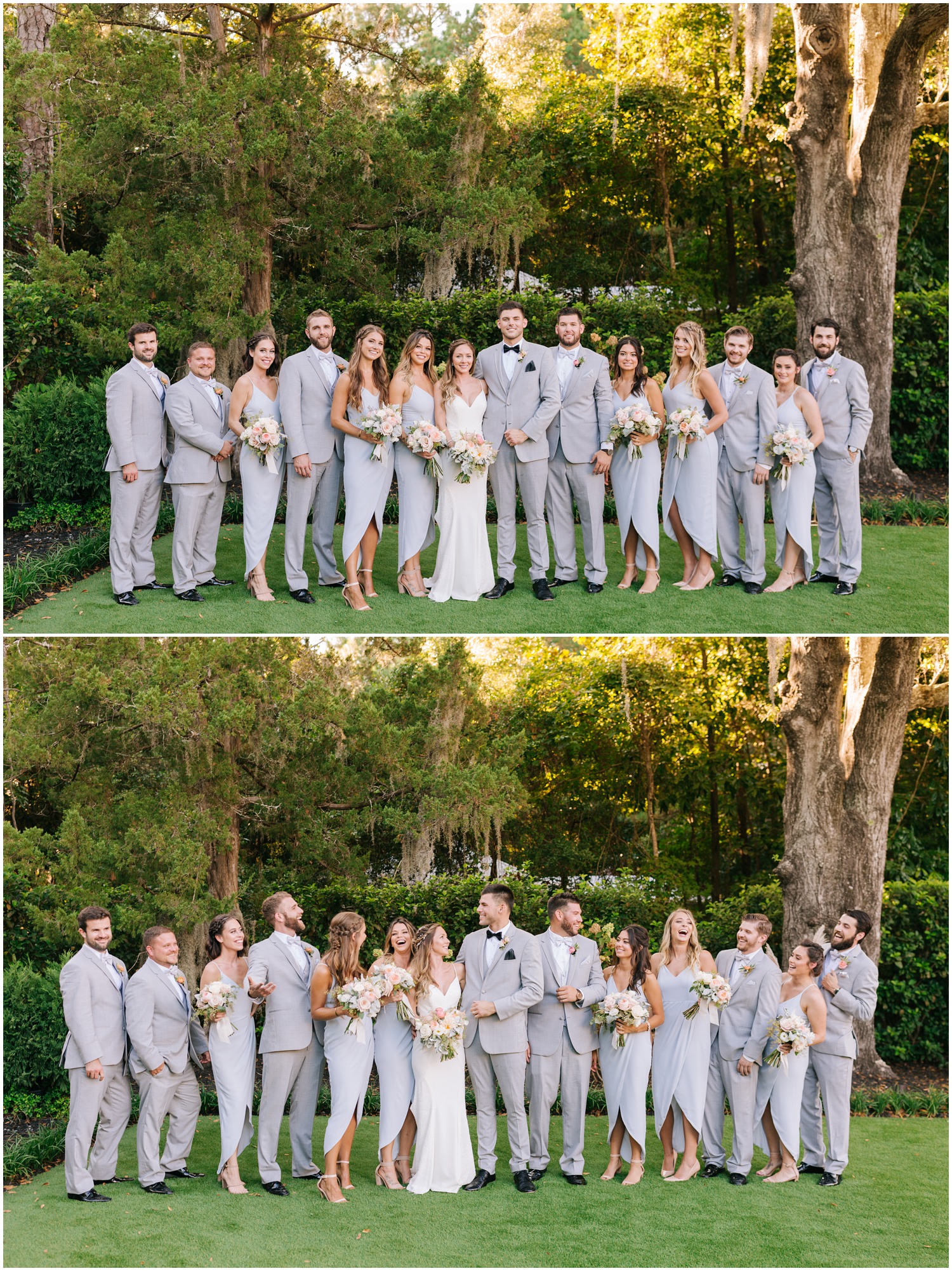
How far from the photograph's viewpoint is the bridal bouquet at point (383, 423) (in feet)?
25.0

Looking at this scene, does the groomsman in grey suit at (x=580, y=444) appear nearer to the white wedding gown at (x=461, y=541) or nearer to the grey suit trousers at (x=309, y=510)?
the white wedding gown at (x=461, y=541)

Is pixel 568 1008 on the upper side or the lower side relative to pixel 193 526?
lower

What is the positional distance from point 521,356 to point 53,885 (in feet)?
17.3

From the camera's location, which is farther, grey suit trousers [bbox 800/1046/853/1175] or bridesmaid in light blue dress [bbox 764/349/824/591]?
bridesmaid in light blue dress [bbox 764/349/824/591]

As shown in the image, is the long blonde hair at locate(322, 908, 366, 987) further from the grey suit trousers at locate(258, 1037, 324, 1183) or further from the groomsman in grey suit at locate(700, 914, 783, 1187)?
the groomsman in grey suit at locate(700, 914, 783, 1187)

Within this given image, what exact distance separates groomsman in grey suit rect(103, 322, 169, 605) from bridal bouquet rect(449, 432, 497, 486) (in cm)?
207

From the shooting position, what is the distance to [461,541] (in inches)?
317

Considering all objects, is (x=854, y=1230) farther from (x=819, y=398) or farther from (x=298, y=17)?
(x=298, y=17)

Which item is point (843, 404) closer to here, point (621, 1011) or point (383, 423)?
point (383, 423)

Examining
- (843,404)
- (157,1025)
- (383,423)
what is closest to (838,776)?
(843,404)

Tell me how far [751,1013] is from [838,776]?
149 inches

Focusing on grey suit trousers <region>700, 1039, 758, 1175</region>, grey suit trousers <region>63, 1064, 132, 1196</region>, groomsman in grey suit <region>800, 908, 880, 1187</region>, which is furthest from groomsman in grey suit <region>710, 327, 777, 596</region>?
grey suit trousers <region>63, 1064, 132, 1196</region>

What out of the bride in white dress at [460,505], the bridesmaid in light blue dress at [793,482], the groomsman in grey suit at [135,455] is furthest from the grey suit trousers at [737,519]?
the groomsman in grey suit at [135,455]

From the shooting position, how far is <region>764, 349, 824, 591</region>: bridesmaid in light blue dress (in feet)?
26.8
